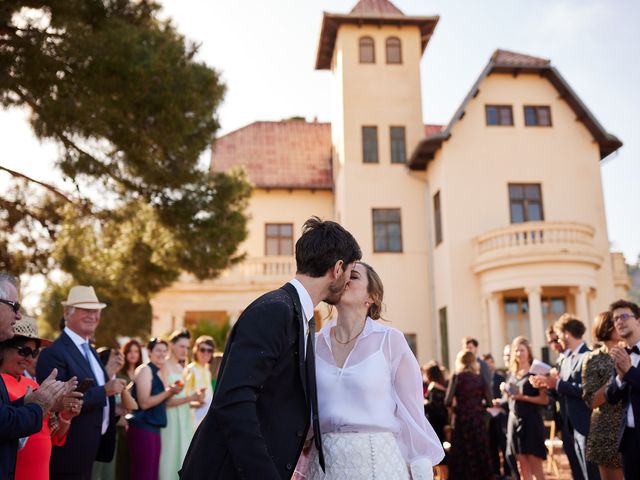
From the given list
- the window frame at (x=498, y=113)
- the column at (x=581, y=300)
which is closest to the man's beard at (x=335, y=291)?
the column at (x=581, y=300)

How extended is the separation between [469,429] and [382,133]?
1685 centimetres

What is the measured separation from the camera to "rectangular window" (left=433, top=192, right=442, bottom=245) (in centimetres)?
2292

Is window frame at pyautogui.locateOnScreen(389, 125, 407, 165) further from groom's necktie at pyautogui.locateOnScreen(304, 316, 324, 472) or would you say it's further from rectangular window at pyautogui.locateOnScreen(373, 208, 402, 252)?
groom's necktie at pyautogui.locateOnScreen(304, 316, 324, 472)

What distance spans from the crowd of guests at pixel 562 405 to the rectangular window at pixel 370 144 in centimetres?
1355

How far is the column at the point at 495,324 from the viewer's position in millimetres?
20250

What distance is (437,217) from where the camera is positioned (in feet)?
76.3

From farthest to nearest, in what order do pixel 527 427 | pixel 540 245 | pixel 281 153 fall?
pixel 281 153 < pixel 540 245 < pixel 527 427

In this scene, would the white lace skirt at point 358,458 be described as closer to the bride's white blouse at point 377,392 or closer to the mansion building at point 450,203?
the bride's white blouse at point 377,392

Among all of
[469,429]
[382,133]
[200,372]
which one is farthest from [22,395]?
[382,133]

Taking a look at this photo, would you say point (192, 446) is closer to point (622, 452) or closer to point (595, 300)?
point (622, 452)

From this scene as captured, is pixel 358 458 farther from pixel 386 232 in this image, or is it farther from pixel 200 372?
pixel 386 232

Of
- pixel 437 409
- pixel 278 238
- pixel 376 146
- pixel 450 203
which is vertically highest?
pixel 376 146

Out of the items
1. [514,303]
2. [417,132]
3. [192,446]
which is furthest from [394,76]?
[192,446]

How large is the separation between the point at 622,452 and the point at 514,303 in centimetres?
1672
